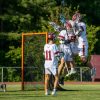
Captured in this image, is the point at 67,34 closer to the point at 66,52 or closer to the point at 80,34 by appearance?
the point at 80,34

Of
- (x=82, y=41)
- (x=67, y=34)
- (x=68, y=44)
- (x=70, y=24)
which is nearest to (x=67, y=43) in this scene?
(x=68, y=44)

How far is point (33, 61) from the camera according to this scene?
24.2 m

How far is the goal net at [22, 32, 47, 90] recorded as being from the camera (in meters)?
23.9

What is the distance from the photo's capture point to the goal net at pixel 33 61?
2391cm

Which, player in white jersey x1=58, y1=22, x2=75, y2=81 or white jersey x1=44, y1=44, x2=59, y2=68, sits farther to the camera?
white jersey x1=44, y1=44, x2=59, y2=68

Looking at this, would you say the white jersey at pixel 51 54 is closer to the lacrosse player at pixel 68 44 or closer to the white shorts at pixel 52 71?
the white shorts at pixel 52 71

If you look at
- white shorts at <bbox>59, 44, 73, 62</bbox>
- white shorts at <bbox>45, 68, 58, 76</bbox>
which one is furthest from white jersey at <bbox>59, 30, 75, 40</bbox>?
white shorts at <bbox>45, 68, 58, 76</bbox>

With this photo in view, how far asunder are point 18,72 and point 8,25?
41.5 ft

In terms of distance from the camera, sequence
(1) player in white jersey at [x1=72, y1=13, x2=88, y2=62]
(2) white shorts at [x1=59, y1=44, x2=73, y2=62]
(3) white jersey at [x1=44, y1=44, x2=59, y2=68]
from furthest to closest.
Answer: (3) white jersey at [x1=44, y1=44, x2=59, y2=68]
(2) white shorts at [x1=59, y1=44, x2=73, y2=62]
(1) player in white jersey at [x1=72, y1=13, x2=88, y2=62]

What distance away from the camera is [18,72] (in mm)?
38938

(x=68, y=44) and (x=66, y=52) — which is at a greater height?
(x=68, y=44)

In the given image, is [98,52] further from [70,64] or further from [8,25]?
[70,64]

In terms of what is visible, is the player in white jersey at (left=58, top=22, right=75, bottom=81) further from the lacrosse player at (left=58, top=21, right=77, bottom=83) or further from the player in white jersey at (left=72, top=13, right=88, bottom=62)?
the player in white jersey at (left=72, top=13, right=88, bottom=62)

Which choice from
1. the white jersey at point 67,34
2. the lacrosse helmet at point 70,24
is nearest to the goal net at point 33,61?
the white jersey at point 67,34
